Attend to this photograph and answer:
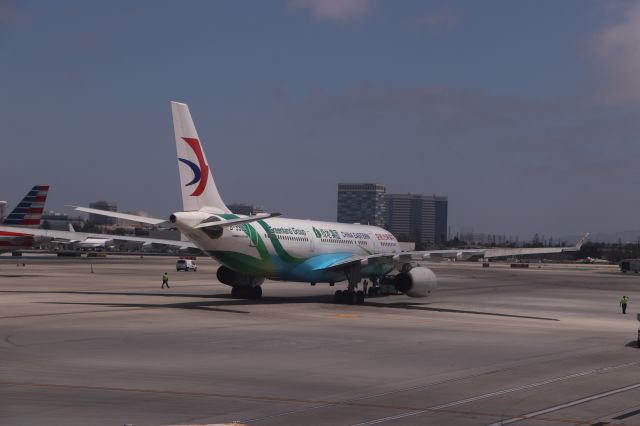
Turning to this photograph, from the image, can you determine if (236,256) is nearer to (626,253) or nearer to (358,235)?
(358,235)

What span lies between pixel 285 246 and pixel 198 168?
6.03 meters

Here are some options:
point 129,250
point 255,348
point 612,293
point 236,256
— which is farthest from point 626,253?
point 255,348

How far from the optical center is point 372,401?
16156 mm

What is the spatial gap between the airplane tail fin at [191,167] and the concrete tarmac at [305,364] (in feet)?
15.2

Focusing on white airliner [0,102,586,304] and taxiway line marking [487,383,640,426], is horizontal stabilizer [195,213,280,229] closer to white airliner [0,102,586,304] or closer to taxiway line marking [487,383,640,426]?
white airliner [0,102,586,304]

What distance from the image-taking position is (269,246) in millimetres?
40156

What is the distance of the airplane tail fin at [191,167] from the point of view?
37781 millimetres

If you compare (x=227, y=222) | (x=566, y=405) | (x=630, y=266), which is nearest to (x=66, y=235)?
(x=227, y=222)

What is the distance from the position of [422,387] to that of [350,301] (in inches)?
999

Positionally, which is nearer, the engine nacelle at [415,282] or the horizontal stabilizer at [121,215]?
the horizontal stabilizer at [121,215]

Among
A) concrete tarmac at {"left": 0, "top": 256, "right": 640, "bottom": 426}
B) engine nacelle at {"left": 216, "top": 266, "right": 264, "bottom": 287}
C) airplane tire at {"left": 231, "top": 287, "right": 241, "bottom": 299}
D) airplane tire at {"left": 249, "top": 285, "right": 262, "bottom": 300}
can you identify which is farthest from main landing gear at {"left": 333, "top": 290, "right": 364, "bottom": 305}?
airplane tire at {"left": 231, "top": 287, "right": 241, "bottom": 299}

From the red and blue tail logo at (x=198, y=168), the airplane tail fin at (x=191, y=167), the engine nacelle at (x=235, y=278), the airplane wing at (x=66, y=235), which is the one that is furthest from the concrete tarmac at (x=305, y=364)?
the red and blue tail logo at (x=198, y=168)

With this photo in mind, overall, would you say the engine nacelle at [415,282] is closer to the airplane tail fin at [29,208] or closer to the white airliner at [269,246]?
the white airliner at [269,246]

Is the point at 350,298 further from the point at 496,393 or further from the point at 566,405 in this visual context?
the point at 566,405
